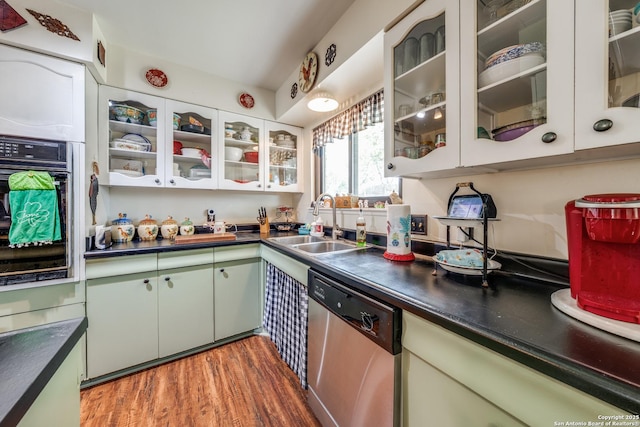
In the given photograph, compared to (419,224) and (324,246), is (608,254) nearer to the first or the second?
(419,224)

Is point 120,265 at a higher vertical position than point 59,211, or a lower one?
lower

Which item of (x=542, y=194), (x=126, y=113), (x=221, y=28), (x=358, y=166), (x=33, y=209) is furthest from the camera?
(x=358, y=166)

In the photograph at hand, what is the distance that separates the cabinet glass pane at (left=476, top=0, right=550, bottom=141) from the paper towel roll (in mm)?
497

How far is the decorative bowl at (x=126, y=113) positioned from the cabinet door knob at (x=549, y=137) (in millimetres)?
2611

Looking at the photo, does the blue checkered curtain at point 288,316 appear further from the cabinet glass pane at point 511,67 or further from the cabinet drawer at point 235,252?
the cabinet glass pane at point 511,67

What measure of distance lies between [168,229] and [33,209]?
2.75 ft

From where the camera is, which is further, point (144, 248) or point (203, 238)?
point (203, 238)

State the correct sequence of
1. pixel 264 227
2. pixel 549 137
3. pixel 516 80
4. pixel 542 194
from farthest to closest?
pixel 264 227 → pixel 542 194 → pixel 516 80 → pixel 549 137

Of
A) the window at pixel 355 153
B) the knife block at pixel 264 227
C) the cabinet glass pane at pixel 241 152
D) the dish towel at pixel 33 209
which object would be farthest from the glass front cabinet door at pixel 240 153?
the dish towel at pixel 33 209

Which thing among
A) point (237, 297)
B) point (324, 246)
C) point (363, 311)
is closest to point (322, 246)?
point (324, 246)

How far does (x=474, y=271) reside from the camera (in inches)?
36.7

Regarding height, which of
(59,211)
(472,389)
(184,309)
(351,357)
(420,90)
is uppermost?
(420,90)

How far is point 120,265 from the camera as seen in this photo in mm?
1608

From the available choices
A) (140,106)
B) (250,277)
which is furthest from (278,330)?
(140,106)
